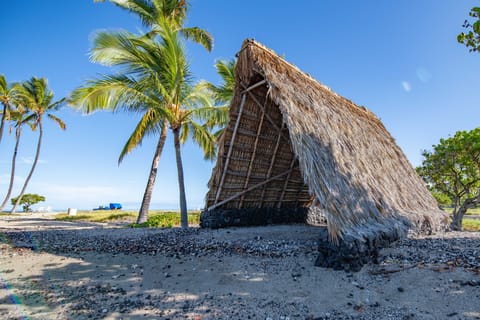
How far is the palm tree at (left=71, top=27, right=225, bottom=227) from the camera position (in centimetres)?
823

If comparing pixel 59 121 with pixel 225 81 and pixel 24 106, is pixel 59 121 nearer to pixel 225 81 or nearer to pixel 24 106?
pixel 24 106

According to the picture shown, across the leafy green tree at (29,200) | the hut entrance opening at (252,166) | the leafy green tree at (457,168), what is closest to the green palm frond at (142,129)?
the hut entrance opening at (252,166)

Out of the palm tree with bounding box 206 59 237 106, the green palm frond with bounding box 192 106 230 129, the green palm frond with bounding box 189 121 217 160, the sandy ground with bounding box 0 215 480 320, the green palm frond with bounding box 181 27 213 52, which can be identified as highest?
the green palm frond with bounding box 181 27 213 52

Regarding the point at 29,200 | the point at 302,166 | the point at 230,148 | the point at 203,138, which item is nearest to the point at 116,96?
the point at 203,138

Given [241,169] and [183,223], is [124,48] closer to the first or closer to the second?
[241,169]

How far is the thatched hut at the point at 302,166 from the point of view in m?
4.50

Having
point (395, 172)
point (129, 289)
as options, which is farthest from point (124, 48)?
point (395, 172)

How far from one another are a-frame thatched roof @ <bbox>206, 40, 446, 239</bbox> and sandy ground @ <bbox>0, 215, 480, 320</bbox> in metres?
0.79

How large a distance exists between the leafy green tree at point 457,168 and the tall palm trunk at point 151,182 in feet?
43.4

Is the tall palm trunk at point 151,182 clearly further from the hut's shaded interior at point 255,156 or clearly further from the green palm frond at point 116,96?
the hut's shaded interior at point 255,156

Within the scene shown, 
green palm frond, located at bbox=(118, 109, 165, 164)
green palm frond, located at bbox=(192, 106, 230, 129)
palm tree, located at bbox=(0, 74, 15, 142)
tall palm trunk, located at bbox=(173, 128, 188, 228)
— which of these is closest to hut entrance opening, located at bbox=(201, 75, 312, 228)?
tall palm trunk, located at bbox=(173, 128, 188, 228)

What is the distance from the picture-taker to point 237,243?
18.1ft

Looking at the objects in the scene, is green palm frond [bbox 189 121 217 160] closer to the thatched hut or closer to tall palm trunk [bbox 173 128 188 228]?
tall palm trunk [bbox 173 128 188 228]

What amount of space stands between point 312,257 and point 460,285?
77.9 inches
